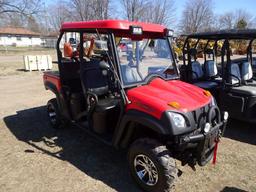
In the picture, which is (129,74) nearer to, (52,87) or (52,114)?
(52,87)

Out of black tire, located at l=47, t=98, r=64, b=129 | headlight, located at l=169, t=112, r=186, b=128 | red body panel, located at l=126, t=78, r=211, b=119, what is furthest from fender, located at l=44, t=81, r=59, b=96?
headlight, located at l=169, t=112, r=186, b=128

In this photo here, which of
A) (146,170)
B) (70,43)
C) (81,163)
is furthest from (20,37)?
(146,170)

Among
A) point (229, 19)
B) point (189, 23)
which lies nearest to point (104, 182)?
point (189, 23)

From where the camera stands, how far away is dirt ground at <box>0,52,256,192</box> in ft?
12.1

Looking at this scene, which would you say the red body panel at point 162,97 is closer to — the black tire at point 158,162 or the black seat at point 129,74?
the black seat at point 129,74

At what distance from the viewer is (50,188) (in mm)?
3617

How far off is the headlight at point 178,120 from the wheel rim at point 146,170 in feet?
1.95

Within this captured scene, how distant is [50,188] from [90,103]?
137 centimetres

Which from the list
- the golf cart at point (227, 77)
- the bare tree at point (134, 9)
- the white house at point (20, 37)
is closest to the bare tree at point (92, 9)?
the bare tree at point (134, 9)

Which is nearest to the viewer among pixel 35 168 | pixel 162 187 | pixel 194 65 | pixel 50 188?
pixel 162 187

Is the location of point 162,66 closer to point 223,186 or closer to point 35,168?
point 223,186

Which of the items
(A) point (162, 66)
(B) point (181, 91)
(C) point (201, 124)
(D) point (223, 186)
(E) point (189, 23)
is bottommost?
(D) point (223, 186)

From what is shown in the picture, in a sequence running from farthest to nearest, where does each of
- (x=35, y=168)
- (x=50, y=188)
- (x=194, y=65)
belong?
1. (x=194, y=65)
2. (x=35, y=168)
3. (x=50, y=188)

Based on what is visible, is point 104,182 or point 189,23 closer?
point 104,182
